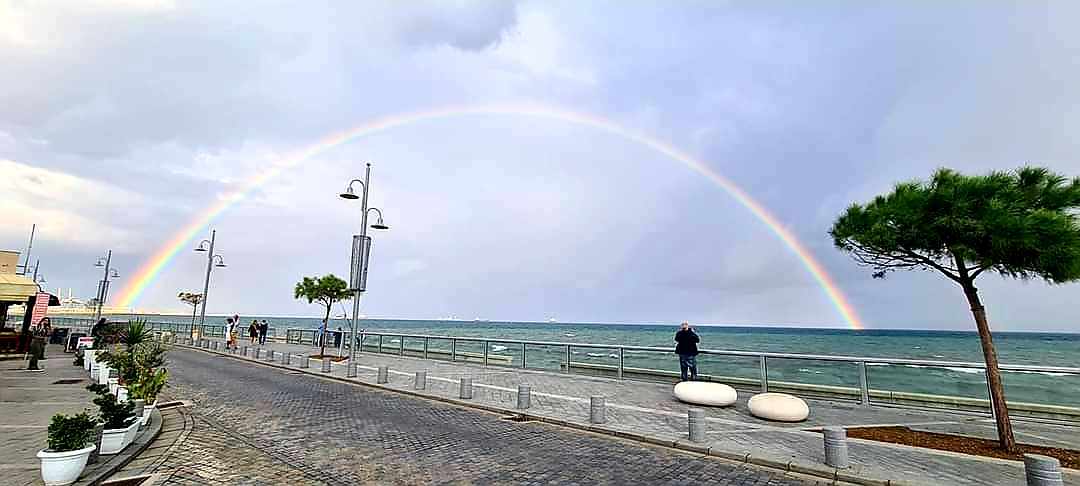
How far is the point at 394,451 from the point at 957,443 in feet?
29.7

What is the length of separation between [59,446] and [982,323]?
13397 mm

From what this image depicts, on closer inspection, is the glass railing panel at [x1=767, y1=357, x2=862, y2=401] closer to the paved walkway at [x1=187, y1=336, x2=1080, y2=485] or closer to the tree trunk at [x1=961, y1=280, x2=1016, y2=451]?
the paved walkway at [x1=187, y1=336, x2=1080, y2=485]

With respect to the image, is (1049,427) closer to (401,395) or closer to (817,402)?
(817,402)

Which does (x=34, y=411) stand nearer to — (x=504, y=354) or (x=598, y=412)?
(x=598, y=412)

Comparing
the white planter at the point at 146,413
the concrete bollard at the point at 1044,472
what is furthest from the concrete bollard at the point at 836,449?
the white planter at the point at 146,413

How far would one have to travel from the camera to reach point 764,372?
1274 centimetres

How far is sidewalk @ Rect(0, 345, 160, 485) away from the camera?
21.1 feet

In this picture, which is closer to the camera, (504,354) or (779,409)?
(779,409)

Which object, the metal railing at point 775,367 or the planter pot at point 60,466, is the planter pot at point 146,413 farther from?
the metal railing at point 775,367

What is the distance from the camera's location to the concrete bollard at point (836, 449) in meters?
6.62

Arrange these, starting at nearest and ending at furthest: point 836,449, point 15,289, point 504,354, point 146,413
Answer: point 836,449
point 146,413
point 15,289
point 504,354

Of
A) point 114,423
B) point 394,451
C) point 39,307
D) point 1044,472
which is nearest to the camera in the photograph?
point 1044,472

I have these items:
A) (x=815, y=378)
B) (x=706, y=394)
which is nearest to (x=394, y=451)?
(x=706, y=394)

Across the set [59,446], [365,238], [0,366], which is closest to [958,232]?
[59,446]
